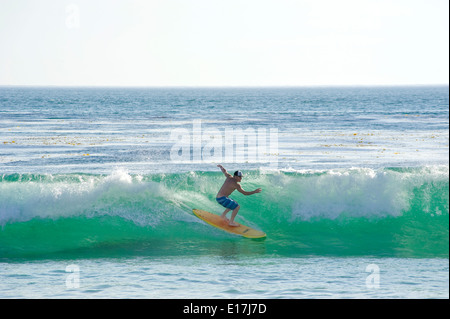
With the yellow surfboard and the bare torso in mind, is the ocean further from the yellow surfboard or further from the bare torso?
the bare torso

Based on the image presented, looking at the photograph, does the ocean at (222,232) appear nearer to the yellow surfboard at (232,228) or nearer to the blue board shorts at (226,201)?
the yellow surfboard at (232,228)

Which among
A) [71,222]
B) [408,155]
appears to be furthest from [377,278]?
[408,155]

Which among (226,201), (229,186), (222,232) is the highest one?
(229,186)

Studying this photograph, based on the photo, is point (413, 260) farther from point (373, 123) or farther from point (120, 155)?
point (373, 123)

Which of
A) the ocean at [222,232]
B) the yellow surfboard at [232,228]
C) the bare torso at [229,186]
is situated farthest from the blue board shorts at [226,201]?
the ocean at [222,232]

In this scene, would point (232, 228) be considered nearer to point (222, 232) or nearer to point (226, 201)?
point (222, 232)

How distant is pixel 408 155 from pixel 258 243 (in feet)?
49.6

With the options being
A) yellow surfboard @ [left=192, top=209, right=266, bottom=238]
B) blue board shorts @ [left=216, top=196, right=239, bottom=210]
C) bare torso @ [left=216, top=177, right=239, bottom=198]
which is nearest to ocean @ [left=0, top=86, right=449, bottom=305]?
yellow surfboard @ [left=192, top=209, right=266, bottom=238]

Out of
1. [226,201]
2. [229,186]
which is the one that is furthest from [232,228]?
[229,186]

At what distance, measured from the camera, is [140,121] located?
48.9 meters

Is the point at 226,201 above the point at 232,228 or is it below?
above

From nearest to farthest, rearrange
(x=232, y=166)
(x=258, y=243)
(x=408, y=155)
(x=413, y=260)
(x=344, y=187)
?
(x=413, y=260)
(x=258, y=243)
(x=344, y=187)
(x=232, y=166)
(x=408, y=155)

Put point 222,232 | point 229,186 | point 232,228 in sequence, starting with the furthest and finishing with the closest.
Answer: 1. point 222,232
2. point 232,228
3. point 229,186

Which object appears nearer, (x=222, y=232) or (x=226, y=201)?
(x=226, y=201)
